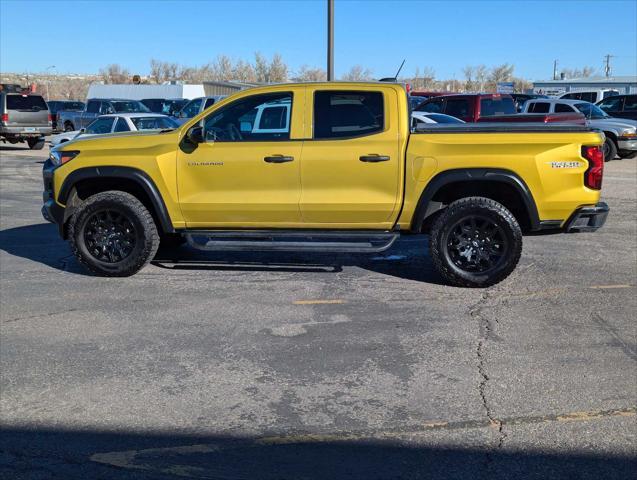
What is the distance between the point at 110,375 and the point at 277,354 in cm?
122

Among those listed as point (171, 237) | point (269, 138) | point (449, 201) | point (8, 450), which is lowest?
point (8, 450)

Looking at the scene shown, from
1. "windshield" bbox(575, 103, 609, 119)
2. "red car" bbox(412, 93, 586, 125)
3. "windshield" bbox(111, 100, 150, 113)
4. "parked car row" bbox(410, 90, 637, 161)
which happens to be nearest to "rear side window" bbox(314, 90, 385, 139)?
"parked car row" bbox(410, 90, 637, 161)

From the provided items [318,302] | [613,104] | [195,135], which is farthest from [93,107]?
[318,302]

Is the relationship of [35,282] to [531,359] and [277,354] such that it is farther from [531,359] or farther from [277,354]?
[531,359]

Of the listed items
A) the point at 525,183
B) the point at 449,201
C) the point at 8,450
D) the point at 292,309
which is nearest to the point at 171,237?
the point at 292,309

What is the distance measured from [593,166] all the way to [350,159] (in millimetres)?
2359

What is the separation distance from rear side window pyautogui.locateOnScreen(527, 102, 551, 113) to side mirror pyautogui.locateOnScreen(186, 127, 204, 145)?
16.7 meters

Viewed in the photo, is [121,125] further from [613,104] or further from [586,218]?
[613,104]

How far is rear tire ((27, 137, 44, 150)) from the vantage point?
85.7 feet

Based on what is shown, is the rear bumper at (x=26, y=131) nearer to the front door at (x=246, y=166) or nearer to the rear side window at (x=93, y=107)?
the rear side window at (x=93, y=107)

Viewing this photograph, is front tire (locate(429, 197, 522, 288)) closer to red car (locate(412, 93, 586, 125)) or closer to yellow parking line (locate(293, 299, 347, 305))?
yellow parking line (locate(293, 299, 347, 305))

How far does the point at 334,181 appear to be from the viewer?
7082 millimetres

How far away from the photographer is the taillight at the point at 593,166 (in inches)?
269

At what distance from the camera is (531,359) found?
17.2ft
